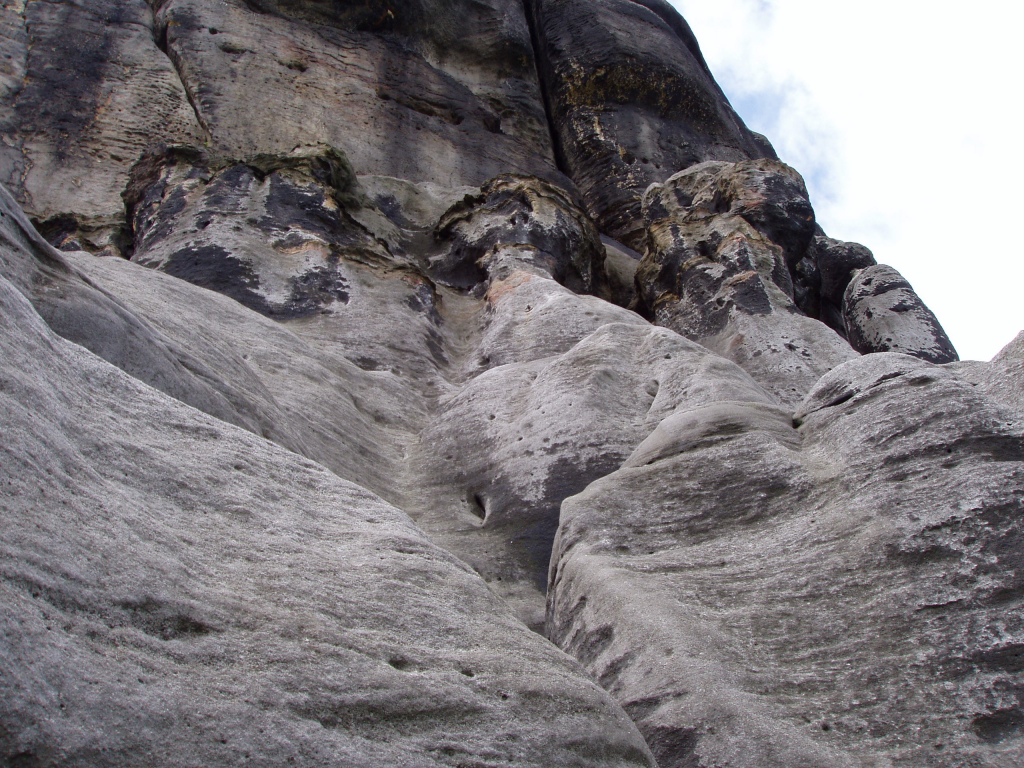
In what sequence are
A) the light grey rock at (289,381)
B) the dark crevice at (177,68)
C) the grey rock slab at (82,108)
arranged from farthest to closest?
the dark crevice at (177,68) < the grey rock slab at (82,108) < the light grey rock at (289,381)

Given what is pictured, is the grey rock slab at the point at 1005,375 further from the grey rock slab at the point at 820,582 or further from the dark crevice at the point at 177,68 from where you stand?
the dark crevice at the point at 177,68

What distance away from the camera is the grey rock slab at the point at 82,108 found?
543 inches

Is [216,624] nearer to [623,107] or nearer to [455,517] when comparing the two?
[455,517]

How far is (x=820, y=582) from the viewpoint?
3.91 metres

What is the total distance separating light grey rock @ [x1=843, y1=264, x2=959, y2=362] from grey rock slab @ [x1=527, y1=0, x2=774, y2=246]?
478cm

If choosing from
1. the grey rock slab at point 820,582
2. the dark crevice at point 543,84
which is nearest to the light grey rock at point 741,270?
the dark crevice at point 543,84

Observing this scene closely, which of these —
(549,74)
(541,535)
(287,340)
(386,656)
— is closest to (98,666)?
(386,656)

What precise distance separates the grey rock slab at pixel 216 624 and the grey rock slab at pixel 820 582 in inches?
31.4

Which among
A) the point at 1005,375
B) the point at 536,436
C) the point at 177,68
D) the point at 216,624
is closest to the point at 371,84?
the point at 177,68

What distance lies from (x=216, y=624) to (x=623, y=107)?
1997 cm

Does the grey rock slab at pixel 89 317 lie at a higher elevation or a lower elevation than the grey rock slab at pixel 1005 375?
lower

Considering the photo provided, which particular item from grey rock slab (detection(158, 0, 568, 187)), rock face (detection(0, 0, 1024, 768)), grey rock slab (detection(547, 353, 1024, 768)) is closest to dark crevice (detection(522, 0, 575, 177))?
grey rock slab (detection(158, 0, 568, 187))

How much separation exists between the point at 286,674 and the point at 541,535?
3985 mm

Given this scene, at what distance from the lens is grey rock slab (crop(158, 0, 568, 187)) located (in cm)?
1658
